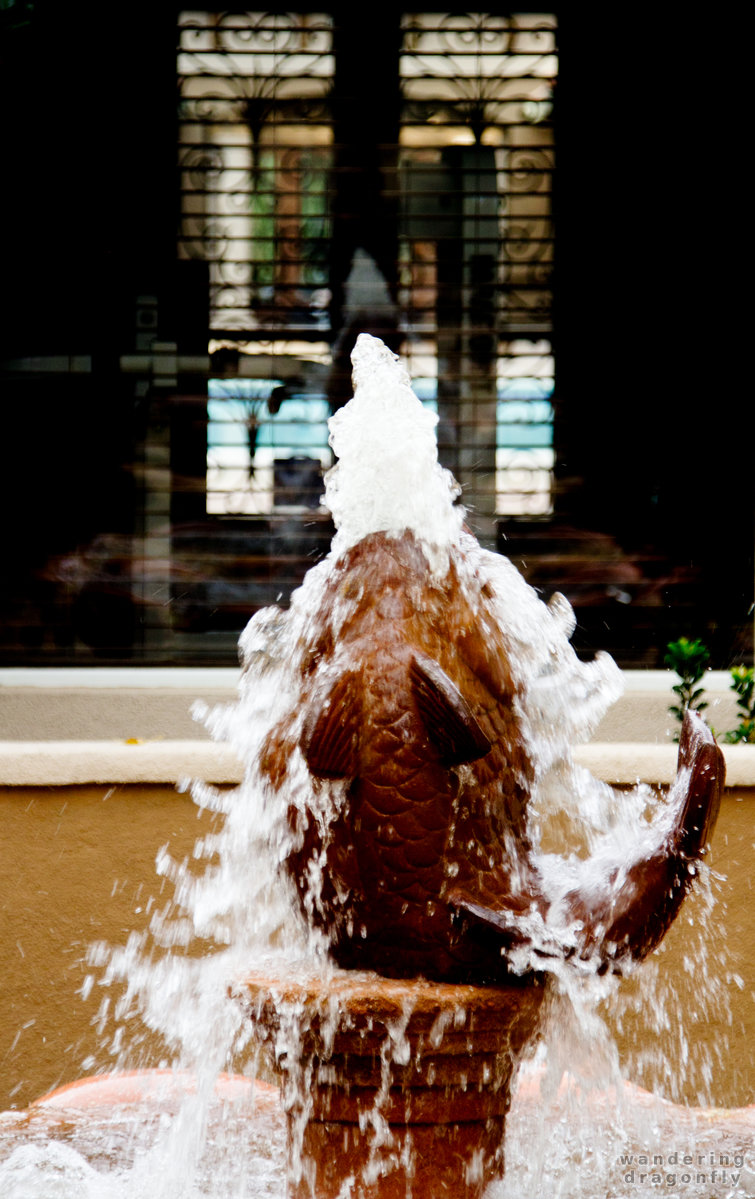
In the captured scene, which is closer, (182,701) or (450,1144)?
(450,1144)

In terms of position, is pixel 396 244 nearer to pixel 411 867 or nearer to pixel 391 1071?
pixel 411 867

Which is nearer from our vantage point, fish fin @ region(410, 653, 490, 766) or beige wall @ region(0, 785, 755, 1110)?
fish fin @ region(410, 653, 490, 766)

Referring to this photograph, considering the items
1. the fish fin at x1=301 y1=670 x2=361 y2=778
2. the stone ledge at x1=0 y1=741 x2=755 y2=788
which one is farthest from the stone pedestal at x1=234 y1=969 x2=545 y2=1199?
the stone ledge at x1=0 y1=741 x2=755 y2=788

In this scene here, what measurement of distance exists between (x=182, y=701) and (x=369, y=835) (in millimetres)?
3404

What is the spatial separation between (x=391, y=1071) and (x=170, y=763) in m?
1.87

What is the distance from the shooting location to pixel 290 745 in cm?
169

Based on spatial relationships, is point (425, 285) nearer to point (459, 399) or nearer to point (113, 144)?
point (459, 399)

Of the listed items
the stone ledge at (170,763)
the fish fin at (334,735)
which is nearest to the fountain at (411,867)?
the fish fin at (334,735)

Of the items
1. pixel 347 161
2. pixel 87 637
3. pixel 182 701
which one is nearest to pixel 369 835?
pixel 182 701

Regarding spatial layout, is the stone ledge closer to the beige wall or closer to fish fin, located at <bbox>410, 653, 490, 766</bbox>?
the beige wall

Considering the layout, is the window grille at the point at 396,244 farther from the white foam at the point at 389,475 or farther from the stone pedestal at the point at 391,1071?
the stone pedestal at the point at 391,1071

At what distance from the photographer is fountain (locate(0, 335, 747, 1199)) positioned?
1.56 meters

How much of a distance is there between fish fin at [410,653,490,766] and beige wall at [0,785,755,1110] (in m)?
1.92

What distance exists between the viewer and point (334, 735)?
1.57 metres
